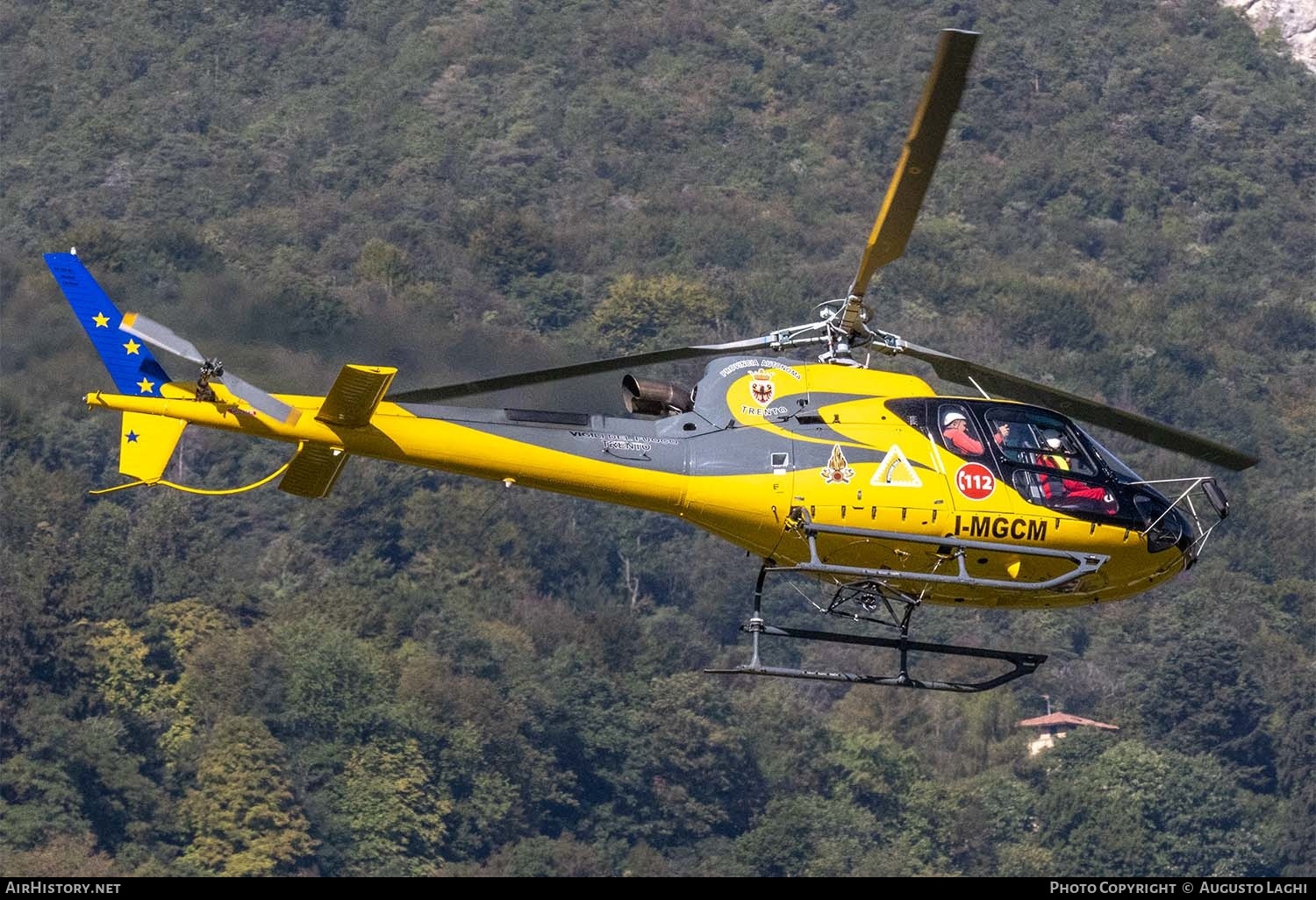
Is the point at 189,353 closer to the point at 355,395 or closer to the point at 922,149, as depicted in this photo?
the point at 355,395

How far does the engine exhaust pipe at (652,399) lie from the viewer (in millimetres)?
21438

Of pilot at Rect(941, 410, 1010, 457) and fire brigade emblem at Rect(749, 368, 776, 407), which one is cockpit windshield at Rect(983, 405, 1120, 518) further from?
fire brigade emblem at Rect(749, 368, 776, 407)

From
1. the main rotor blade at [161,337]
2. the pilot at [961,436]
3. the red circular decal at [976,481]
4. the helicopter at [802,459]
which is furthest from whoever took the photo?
the pilot at [961,436]

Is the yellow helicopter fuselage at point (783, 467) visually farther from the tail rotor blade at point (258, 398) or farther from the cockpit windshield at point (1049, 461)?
the tail rotor blade at point (258, 398)

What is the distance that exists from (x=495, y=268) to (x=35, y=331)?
8654cm

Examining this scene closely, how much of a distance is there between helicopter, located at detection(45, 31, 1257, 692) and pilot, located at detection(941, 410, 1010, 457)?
0.01 metres

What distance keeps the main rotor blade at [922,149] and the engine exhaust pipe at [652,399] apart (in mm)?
1782

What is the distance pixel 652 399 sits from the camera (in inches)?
845

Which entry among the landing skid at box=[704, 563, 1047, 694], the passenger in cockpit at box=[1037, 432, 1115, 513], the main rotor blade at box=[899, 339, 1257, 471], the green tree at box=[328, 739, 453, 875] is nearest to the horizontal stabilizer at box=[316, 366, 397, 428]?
the landing skid at box=[704, 563, 1047, 694]

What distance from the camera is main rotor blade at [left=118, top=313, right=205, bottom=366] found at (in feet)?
63.4

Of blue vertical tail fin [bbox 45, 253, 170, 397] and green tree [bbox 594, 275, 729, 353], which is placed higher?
green tree [bbox 594, 275, 729, 353]

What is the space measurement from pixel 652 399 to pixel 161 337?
431cm

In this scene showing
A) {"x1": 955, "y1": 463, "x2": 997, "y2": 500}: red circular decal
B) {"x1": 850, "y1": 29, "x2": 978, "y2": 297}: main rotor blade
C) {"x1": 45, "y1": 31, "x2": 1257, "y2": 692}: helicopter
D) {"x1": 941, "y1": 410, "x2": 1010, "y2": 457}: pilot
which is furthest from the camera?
{"x1": 941, "y1": 410, "x2": 1010, "y2": 457}: pilot

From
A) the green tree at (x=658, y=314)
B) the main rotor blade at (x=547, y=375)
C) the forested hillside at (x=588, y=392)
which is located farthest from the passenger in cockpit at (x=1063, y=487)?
the green tree at (x=658, y=314)
